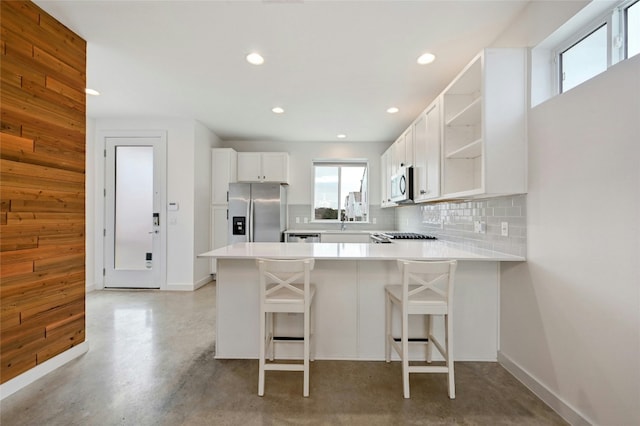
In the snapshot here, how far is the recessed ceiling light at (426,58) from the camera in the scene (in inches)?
100.0

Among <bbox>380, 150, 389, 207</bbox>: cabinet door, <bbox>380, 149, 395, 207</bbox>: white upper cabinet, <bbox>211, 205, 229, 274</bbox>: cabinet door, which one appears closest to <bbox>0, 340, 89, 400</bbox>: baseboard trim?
<bbox>211, 205, 229, 274</bbox>: cabinet door

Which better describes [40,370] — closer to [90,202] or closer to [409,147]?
[90,202]

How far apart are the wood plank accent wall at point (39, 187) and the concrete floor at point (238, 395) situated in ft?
1.16

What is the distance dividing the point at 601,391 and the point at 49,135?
3.80 metres

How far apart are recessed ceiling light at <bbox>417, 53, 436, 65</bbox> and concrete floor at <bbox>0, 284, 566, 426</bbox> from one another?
266cm

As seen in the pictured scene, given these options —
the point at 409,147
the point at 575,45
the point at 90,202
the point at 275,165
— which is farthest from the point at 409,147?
the point at 90,202

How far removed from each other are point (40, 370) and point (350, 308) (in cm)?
231

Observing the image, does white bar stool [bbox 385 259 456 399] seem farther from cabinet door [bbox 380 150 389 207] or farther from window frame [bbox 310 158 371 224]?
window frame [bbox 310 158 371 224]

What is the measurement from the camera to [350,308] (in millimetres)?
2330

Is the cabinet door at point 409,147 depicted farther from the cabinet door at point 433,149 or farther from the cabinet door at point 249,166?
the cabinet door at point 249,166

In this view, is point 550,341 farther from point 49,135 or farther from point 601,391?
point 49,135

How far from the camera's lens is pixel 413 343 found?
2285mm

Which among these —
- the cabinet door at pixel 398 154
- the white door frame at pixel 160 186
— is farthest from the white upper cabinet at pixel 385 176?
the white door frame at pixel 160 186

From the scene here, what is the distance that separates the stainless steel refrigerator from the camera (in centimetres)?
471
